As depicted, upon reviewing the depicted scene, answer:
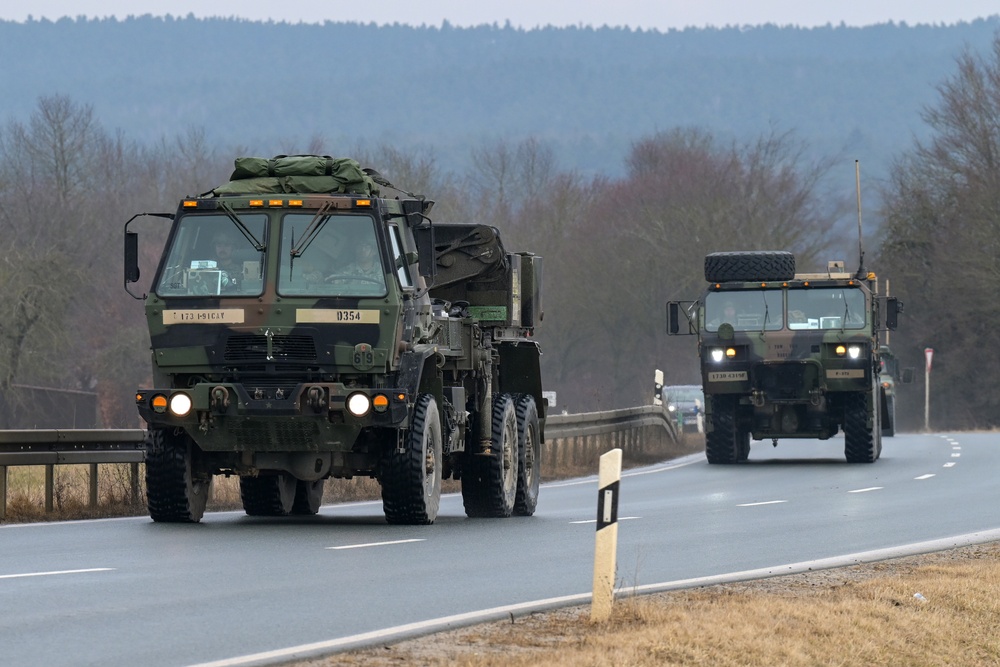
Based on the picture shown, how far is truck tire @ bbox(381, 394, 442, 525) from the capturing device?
50.0 feet

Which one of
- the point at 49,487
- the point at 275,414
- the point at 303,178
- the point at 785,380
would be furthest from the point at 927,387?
the point at 275,414

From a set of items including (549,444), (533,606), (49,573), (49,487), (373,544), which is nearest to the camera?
(533,606)

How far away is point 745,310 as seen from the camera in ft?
100

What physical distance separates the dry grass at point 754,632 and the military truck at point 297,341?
444 centimetres

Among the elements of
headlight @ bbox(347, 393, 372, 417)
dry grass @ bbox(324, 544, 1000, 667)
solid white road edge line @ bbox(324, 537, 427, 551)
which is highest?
headlight @ bbox(347, 393, 372, 417)

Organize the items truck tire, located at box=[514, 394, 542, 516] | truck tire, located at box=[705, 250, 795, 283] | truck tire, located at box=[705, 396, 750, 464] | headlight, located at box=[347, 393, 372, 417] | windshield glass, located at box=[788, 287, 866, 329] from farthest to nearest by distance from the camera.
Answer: truck tire, located at box=[705, 396, 750, 464] < truck tire, located at box=[705, 250, 795, 283] < windshield glass, located at box=[788, 287, 866, 329] < truck tire, located at box=[514, 394, 542, 516] < headlight, located at box=[347, 393, 372, 417]

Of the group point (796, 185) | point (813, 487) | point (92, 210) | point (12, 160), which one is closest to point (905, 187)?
point (796, 185)

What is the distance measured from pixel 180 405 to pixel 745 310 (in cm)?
1670

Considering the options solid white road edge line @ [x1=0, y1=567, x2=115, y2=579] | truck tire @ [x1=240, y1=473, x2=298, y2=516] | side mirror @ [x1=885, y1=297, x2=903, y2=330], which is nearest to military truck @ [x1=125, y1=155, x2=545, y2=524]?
truck tire @ [x1=240, y1=473, x2=298, y2=516]

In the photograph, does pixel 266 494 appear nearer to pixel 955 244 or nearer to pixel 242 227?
pixel 242 227

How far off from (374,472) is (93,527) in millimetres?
→ 2347

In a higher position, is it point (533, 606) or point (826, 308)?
point (826, 308)

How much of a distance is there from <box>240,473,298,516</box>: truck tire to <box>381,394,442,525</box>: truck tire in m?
2.08

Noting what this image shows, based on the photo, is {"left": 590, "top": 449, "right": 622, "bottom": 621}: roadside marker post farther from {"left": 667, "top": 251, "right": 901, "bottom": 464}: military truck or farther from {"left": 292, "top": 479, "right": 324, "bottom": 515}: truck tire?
{"left": 667, "top": 251, "right": 901, "bottom": 464}: military truck
